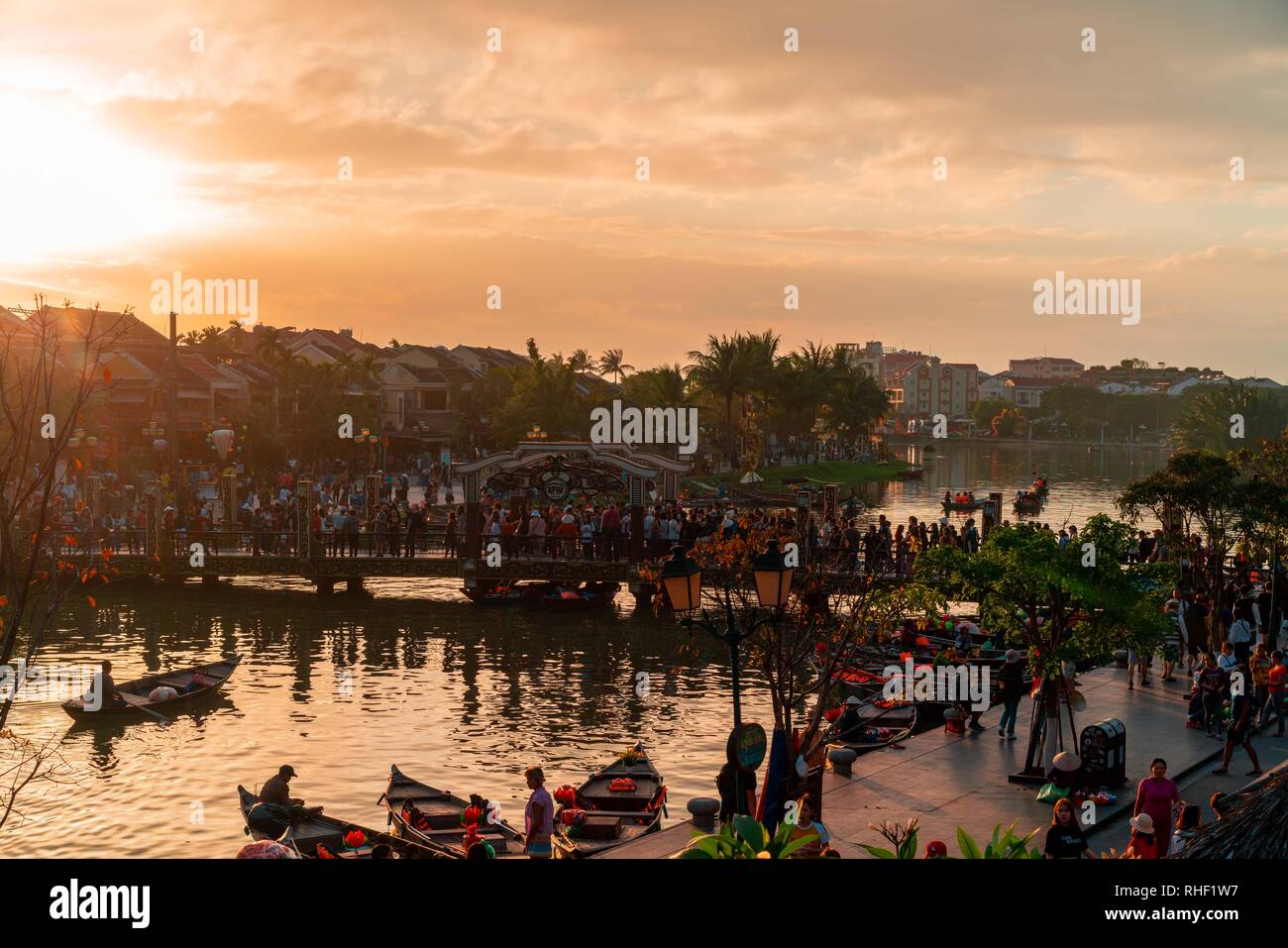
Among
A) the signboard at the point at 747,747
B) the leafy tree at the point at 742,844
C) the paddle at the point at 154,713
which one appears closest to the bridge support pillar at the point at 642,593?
the paddle at the point at 154,713

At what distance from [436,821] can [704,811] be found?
190 inches

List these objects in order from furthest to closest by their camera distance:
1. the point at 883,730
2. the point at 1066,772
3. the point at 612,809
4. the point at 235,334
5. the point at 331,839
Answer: the point at 235,334 → the point at 883,730 → the point at 612,809 → the point at 331,839 → the point at 1066,772

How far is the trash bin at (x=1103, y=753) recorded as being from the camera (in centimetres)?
1855

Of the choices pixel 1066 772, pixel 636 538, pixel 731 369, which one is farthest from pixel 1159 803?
pixel 731 369

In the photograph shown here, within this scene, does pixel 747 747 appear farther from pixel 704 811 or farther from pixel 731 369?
pixel 731 369

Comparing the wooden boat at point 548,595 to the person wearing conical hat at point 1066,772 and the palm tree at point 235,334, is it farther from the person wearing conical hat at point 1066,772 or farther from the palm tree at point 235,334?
the palm tree at point 235,334

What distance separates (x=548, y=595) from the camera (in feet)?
140

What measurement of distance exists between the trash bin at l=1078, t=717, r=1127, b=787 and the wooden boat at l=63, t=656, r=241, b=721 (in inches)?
837

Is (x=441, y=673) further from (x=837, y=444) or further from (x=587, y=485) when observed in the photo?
(x=837, y=444)

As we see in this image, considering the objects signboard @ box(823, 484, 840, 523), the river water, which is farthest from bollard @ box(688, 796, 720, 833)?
signboard @ box(823, 484, 840, 523)

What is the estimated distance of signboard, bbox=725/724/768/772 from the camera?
49.3 ft

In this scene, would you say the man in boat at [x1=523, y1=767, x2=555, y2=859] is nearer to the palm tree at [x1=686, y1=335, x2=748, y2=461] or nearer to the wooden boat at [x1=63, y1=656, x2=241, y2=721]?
the wooden boat at [x1=63, y1=656, x2=241, y2=721]

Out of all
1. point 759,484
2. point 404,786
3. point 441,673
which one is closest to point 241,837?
point 404,786

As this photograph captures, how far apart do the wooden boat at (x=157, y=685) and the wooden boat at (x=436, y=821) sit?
1072 centimetres
